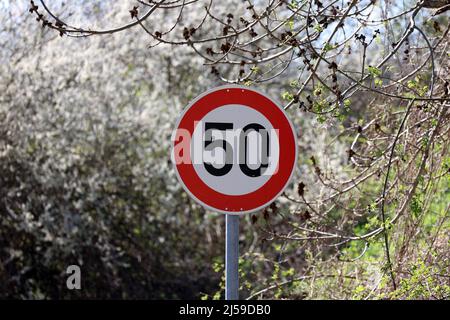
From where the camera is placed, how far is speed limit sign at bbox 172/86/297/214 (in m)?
4.98

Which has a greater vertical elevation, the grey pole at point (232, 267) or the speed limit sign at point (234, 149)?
the speed limit sign at point (234, 149)

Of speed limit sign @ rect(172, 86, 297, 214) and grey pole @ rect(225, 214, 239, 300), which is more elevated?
speed limit sign @ rect(172, 86, 297, 214)

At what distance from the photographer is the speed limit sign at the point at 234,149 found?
196 inches

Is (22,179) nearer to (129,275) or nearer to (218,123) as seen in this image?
Answer: (129,275)

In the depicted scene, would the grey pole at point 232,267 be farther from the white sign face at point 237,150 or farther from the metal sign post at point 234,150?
the white sign face at point 237,150

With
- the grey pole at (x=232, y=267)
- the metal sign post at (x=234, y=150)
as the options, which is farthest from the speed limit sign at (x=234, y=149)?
the grey pole at (x=232, y=267)

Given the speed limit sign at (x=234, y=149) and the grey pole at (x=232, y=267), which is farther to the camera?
the speed limit sign at (x=234, y=149)

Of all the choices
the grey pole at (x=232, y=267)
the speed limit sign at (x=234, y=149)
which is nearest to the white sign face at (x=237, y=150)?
the speed limit sign at (x=234, y=149)

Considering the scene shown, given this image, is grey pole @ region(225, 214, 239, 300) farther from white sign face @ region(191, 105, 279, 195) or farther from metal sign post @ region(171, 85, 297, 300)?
white sign face @ region(191, 105, 279, 195)

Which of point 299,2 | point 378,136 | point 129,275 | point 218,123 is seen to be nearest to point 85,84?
point 129,275

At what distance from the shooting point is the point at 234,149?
4.97 meters

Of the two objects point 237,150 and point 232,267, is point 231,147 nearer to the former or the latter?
point 237,150

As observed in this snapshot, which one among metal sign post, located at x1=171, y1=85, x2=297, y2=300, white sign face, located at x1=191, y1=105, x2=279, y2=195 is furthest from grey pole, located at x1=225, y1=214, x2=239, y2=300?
white sign face, located at x1=191, y1=105, x2=279, y2=195

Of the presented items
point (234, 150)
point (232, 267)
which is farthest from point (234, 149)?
point (232, 267)
